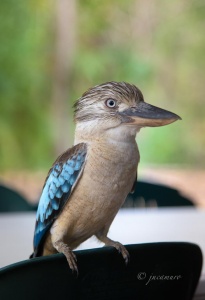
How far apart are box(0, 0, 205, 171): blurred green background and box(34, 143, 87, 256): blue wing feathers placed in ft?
8.56

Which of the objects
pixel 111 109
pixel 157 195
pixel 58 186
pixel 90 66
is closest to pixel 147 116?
pixel 111 109

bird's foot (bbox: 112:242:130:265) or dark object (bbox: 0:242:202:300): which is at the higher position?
bird's foot (bbox: 112:242:130:265)

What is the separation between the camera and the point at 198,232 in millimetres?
1491

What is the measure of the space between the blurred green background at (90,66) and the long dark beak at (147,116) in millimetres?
2675

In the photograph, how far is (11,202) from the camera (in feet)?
6.41

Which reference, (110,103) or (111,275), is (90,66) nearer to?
(110,103)

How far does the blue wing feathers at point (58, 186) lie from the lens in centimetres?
81

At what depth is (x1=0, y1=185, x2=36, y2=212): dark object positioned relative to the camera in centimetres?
193

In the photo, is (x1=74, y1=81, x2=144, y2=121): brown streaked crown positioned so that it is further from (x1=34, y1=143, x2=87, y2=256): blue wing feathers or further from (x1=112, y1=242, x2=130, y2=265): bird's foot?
(x1=112, y1=242, x2=130, y2=265): bird's foot

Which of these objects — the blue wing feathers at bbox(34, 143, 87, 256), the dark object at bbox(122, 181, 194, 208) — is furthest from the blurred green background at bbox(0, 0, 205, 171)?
the blue wing feathers at bbox(34, 143, 87, 256)

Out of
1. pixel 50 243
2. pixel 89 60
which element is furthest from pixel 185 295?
pixel 89 60

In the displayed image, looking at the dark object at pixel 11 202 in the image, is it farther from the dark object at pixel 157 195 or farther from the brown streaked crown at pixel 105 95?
the brown streaked crown at pixel 105 95

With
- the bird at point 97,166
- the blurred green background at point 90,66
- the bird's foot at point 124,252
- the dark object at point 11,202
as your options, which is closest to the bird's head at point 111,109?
the bird at point 97,166

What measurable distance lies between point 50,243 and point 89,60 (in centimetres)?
279
